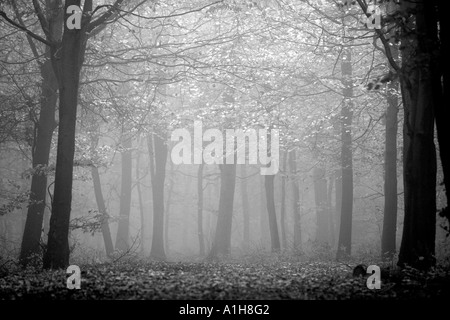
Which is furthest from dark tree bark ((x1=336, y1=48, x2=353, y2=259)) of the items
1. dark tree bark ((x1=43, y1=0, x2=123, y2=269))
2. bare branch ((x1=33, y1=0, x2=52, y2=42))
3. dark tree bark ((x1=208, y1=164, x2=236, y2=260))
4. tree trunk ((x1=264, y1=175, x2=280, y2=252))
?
bare branch ((x1=33, y1=0, x2=52, y2=42))

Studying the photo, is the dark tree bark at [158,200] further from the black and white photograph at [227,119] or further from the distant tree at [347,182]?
the distant tree at [347,182]

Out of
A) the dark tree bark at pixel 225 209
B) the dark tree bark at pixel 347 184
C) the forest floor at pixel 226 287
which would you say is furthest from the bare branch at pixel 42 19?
the dark tree bark at pixel 225 209

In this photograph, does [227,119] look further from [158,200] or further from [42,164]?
[42,164]

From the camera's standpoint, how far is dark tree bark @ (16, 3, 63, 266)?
13305mm

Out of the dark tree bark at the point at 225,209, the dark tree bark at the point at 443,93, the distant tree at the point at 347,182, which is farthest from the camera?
the dark tree bark at the point at 225,209

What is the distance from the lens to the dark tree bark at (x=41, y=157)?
1330cm

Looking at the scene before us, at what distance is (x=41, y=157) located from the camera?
13.8 m

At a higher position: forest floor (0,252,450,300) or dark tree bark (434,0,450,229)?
dark tree bark (434,0,450,229)

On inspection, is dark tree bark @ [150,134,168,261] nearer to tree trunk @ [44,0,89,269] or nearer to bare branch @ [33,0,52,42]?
bare branch @ [33,0,52,42]

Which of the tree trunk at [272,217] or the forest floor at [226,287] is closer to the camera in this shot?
the forest floor at [226,287]

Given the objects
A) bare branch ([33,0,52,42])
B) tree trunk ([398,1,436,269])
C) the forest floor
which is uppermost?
bare branch ([33,0,52,42])

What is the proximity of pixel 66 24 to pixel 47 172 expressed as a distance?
4.46 m

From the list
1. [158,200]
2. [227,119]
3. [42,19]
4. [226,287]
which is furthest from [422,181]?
[158,200]
